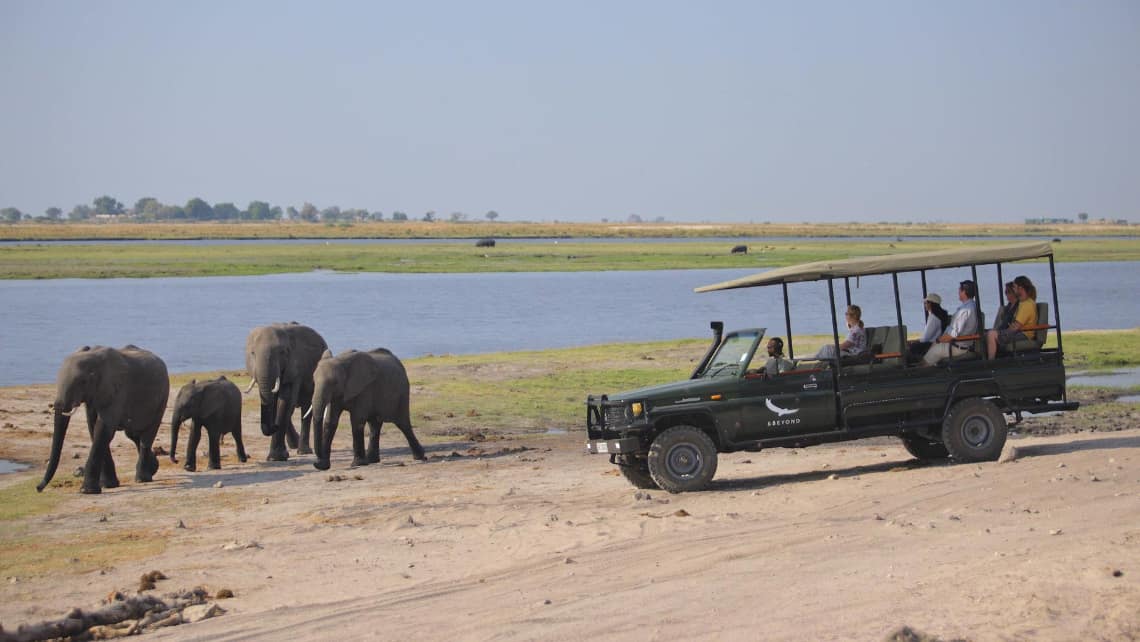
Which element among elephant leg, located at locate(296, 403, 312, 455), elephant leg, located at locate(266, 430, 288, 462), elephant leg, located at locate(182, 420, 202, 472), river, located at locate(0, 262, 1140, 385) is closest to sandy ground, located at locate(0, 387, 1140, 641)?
elephant leg, located at locate(182, 420, 202, 472)

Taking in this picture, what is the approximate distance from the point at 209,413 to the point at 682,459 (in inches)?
299

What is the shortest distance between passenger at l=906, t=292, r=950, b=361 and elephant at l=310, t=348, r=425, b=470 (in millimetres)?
7234

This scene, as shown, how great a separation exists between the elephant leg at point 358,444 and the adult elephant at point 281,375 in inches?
53.0

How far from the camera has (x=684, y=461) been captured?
15375 mm

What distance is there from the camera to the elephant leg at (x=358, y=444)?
19844 millimetres

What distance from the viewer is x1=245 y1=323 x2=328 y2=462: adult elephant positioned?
20953 mm

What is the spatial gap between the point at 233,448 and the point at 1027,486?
1256 centimetres

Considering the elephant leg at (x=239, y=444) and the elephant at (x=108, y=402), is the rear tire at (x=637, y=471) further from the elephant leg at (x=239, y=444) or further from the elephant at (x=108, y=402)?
the elephant leg at (x=239, y=444)

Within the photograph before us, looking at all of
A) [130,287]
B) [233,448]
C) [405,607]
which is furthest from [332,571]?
[130,287]

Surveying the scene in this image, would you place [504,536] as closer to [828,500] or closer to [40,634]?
[828,500]

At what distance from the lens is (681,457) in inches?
604

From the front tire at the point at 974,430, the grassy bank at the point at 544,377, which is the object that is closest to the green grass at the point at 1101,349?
the grassy bank at the point at 544,377

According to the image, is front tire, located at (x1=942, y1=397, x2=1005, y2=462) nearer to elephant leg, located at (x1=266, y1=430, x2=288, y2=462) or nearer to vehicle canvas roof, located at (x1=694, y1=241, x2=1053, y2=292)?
vehicle canvas roof, located at (x1=694, y1=241, x2=1053, y2=292)

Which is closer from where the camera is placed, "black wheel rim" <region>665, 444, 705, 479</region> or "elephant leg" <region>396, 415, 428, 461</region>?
"black wheel rim" <region>665, 444, 705, 479</region>
